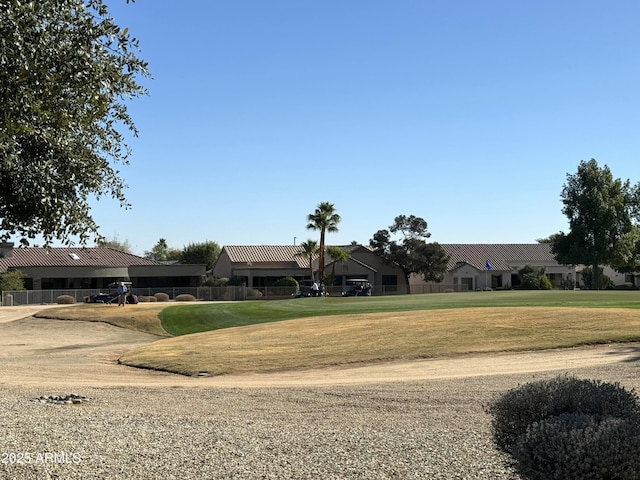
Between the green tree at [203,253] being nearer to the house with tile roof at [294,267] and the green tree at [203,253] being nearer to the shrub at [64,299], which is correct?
the house with tile roof at [294,267]

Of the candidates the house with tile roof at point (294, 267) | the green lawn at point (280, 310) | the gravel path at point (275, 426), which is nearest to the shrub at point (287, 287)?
the house with tile roof at point (294, 267)

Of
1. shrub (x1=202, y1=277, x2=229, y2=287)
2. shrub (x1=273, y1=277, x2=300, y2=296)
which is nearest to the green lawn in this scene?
shrub (x1=273, y1=277, x2=300, y2=296)

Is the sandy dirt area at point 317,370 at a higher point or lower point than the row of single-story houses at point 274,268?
lower

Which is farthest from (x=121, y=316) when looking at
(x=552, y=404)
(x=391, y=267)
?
(x=391, y=267)

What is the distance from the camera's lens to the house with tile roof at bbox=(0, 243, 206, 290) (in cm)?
7725

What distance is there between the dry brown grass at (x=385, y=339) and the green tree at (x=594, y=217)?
198ft

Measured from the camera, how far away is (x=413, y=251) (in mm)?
91125

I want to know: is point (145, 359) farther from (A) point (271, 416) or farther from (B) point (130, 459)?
(B) point (130, 459)

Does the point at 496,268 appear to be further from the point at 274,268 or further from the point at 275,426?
the point at 275,426

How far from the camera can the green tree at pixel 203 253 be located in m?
126

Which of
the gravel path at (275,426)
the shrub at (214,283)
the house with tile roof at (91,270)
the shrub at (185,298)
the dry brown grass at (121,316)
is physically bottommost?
→ the gravel path at (275,426)

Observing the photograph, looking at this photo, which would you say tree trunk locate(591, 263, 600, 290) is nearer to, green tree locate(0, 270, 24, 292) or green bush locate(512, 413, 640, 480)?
green tree locate(0, 270, 24, 292)

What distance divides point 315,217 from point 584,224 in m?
31.4

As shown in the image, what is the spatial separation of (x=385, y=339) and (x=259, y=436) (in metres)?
16.6
